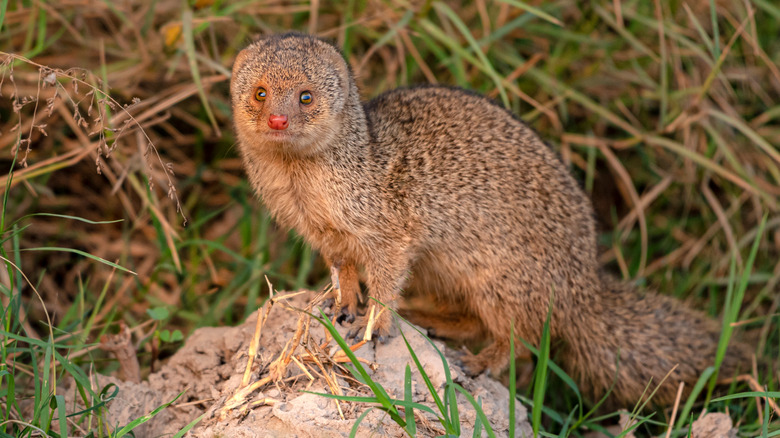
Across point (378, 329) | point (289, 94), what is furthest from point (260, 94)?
point (378, 329)

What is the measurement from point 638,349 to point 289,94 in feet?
6.35

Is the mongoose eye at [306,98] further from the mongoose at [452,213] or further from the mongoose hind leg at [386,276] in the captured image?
the mongoose hind leg at [386,276]

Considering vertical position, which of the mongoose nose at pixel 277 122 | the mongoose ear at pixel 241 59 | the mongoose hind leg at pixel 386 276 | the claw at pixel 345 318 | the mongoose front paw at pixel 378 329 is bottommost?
the claw at pixel 345 318

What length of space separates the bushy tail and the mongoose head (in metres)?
1.45

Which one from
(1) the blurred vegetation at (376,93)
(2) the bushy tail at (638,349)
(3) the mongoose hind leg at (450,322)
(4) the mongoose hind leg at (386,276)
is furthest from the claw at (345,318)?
(2) the bushy tail at (638,349)

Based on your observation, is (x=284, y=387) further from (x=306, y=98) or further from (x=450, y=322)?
(x=450, y=322)

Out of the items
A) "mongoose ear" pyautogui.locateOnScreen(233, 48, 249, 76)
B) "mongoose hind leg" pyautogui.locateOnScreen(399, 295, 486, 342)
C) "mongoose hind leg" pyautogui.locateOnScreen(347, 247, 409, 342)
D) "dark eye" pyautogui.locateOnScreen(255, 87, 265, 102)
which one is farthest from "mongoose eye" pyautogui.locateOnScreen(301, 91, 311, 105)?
"mongoose hind leg" pyautogui.locateOnScreen(399, 295, 486, 342)

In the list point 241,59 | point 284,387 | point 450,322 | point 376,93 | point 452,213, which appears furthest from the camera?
point 376,93

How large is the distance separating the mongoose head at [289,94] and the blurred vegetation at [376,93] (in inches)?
29.1

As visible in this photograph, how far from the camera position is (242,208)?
4.53m

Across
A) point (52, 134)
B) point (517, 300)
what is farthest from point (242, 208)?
point (517, 300)

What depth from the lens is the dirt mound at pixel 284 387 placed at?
97.7 inches

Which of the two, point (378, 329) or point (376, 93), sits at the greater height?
point (376, 93)

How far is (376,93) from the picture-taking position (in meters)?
4.51
